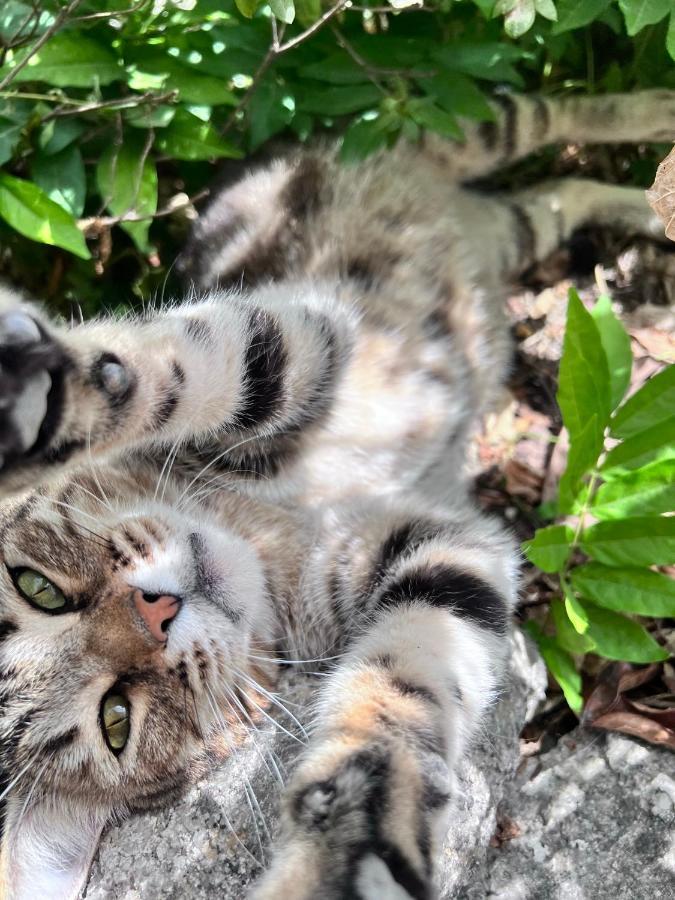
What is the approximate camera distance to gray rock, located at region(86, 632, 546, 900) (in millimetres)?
1623

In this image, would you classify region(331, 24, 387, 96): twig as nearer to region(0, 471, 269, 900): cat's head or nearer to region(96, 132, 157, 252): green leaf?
region(96, 132, 157, 252): green leaf

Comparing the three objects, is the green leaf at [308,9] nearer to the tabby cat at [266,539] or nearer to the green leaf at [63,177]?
the tabby cat at [266,539]

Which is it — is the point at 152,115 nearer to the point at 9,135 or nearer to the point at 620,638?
the point at 9,135

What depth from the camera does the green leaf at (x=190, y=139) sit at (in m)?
2.08

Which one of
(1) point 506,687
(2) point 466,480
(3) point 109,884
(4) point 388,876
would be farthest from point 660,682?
(3) point 109,884

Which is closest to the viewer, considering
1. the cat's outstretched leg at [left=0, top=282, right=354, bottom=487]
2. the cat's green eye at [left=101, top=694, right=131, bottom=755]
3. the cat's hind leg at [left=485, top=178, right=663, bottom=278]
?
the cat's outstretched leg at [left=0, top=282, right=354, bottom=487]

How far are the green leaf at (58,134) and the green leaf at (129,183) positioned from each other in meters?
0.10

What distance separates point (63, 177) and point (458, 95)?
1.05 metres

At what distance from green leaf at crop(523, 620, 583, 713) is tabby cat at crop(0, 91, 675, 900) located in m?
0.27

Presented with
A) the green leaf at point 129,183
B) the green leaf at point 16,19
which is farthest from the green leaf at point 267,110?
the green leaf at point 16,19

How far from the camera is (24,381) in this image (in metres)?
1.25

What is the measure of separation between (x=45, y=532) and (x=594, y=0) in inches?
64.7

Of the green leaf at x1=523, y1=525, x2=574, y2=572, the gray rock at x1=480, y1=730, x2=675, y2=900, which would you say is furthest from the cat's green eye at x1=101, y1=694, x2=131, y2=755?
the green leaf at x1=523, y1=525, x2=574, y2=572

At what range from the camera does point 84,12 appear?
1.95 metres
